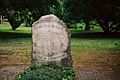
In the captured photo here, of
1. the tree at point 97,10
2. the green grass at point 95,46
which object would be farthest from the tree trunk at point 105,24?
the green grass at point 95,46

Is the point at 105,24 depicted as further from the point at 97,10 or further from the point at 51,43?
the point at 51,43

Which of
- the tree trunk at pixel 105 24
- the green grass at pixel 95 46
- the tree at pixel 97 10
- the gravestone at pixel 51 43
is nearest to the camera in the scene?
the gravestone at pixel 51 43

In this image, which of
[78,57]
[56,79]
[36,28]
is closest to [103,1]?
[78,57]

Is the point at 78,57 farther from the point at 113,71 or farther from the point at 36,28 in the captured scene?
the point at 36,28

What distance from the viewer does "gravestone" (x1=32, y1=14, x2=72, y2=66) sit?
9.55 m

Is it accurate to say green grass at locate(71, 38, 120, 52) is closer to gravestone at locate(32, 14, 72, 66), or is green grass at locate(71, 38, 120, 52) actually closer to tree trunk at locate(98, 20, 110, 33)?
gravestone at locate(32, 14, 72, 66)

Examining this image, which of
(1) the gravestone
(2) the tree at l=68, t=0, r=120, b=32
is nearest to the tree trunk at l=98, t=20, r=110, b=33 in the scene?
(2) the tree at l=68, t=0, r=120, b=32

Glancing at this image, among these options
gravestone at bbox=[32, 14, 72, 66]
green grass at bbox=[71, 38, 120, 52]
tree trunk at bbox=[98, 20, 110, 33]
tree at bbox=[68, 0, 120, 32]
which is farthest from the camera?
tree trunk at bbox=[98, 20, 110, 33]

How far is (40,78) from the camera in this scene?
24.9ft

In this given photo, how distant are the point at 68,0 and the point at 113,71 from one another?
1797cm

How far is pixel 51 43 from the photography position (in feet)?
31.5

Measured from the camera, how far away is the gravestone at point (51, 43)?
9555 millimetres

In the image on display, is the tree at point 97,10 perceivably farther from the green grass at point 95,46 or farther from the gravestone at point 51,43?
the gravestone at point 51,43

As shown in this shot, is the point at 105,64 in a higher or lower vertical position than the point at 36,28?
lower
